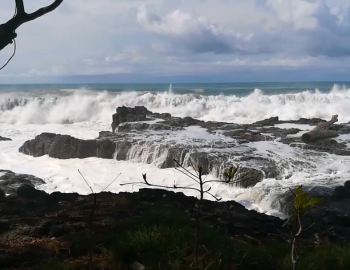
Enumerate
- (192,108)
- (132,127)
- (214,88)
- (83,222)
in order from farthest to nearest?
1. (214,88)
2. (192,108)
3. (132,127)
4. (83,222)

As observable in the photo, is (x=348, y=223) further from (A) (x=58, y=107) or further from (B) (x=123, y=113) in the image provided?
(A) (x=58, y=107)

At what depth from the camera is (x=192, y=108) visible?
36.3m

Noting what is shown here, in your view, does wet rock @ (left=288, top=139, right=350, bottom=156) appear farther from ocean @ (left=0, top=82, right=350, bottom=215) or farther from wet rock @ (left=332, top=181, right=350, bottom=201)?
wet rock @ (left=332, top=181, right=350, bottom=201)

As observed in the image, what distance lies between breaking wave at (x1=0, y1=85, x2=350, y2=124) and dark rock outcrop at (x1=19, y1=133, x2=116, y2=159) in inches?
585

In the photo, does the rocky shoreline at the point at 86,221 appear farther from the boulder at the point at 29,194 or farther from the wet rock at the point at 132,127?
the wet rock at the point at 132,127

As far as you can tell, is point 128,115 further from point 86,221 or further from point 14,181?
point 86,221

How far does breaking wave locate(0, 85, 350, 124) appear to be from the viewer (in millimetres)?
33625

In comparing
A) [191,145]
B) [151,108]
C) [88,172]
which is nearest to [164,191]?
[88,172]

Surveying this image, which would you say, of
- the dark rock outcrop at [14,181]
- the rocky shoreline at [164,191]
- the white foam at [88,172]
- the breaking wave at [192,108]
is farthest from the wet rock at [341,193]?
the breaking wave at [192,108]

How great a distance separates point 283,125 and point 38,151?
1169 cm

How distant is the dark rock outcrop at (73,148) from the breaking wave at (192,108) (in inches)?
585

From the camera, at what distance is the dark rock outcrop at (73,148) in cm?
1834

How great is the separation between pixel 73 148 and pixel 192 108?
18828 millimetres

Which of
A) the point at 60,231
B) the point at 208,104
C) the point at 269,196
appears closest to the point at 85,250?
the point at 60,231
